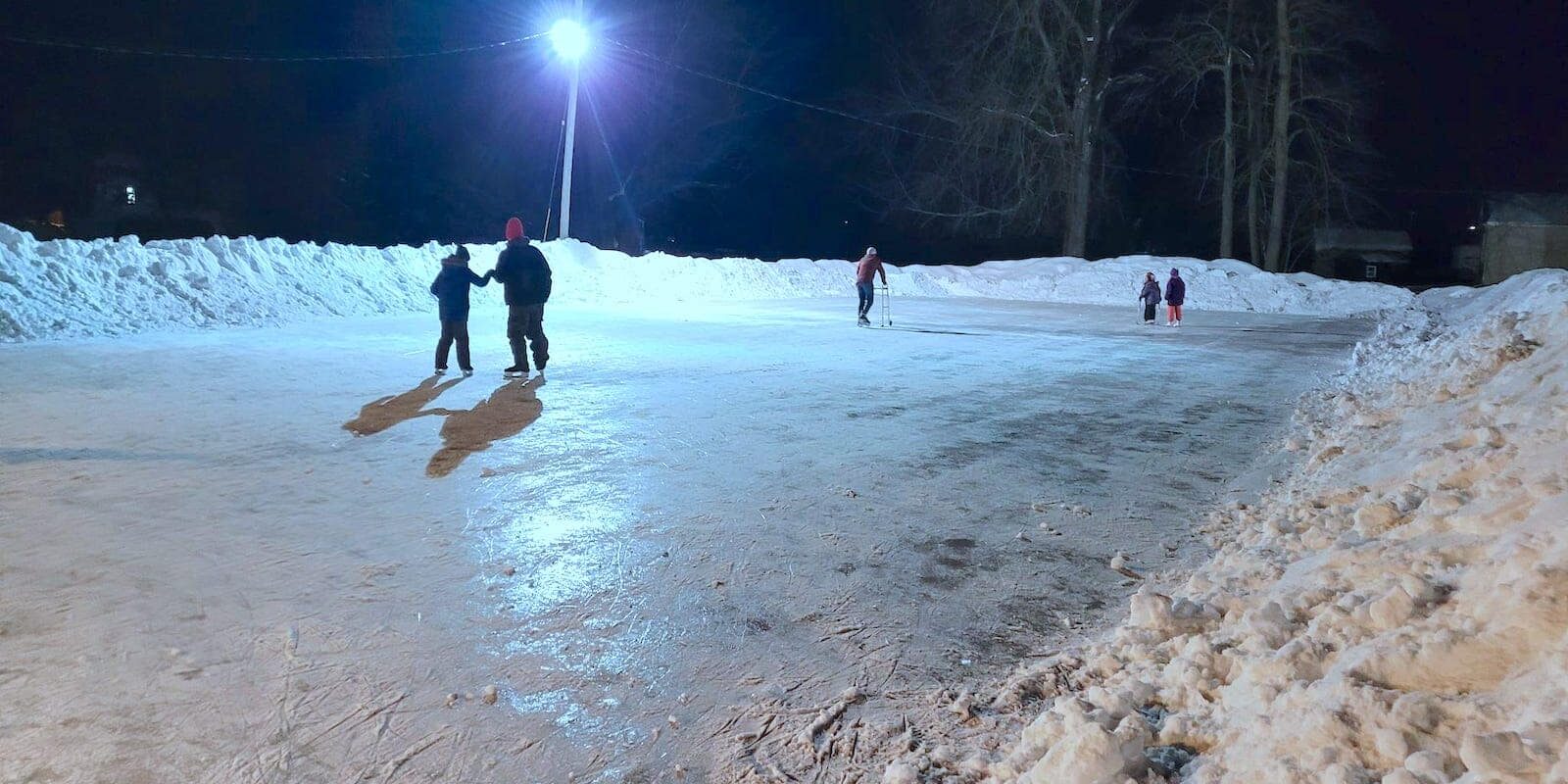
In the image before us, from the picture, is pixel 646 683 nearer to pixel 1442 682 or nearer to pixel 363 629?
pixel 363 629

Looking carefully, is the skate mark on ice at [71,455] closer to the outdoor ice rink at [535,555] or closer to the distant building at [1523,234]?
the outdoor ice rink at [535,555]

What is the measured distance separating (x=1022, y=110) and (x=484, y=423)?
3453 cm

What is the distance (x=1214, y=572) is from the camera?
457cm

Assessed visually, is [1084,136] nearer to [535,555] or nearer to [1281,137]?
[1281,137]

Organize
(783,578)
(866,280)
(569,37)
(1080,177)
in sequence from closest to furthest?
1. (783,578)
2. (866,280)
3. (569,37)
4. (1080,177)

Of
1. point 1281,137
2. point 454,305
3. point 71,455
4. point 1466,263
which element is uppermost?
point 1281,137

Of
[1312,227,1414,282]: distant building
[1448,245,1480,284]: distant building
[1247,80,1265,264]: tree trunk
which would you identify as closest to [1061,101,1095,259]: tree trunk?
[1247,80,1265,264]: tree trunk

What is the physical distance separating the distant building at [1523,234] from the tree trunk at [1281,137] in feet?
51.9

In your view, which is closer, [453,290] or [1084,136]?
[453,290]

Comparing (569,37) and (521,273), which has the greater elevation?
(569,37)

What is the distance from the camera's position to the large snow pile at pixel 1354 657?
2.46 m

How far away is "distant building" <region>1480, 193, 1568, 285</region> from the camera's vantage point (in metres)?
47.5

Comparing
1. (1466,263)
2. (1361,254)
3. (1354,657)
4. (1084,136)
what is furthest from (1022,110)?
(1354,657)

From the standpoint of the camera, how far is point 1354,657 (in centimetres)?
287
